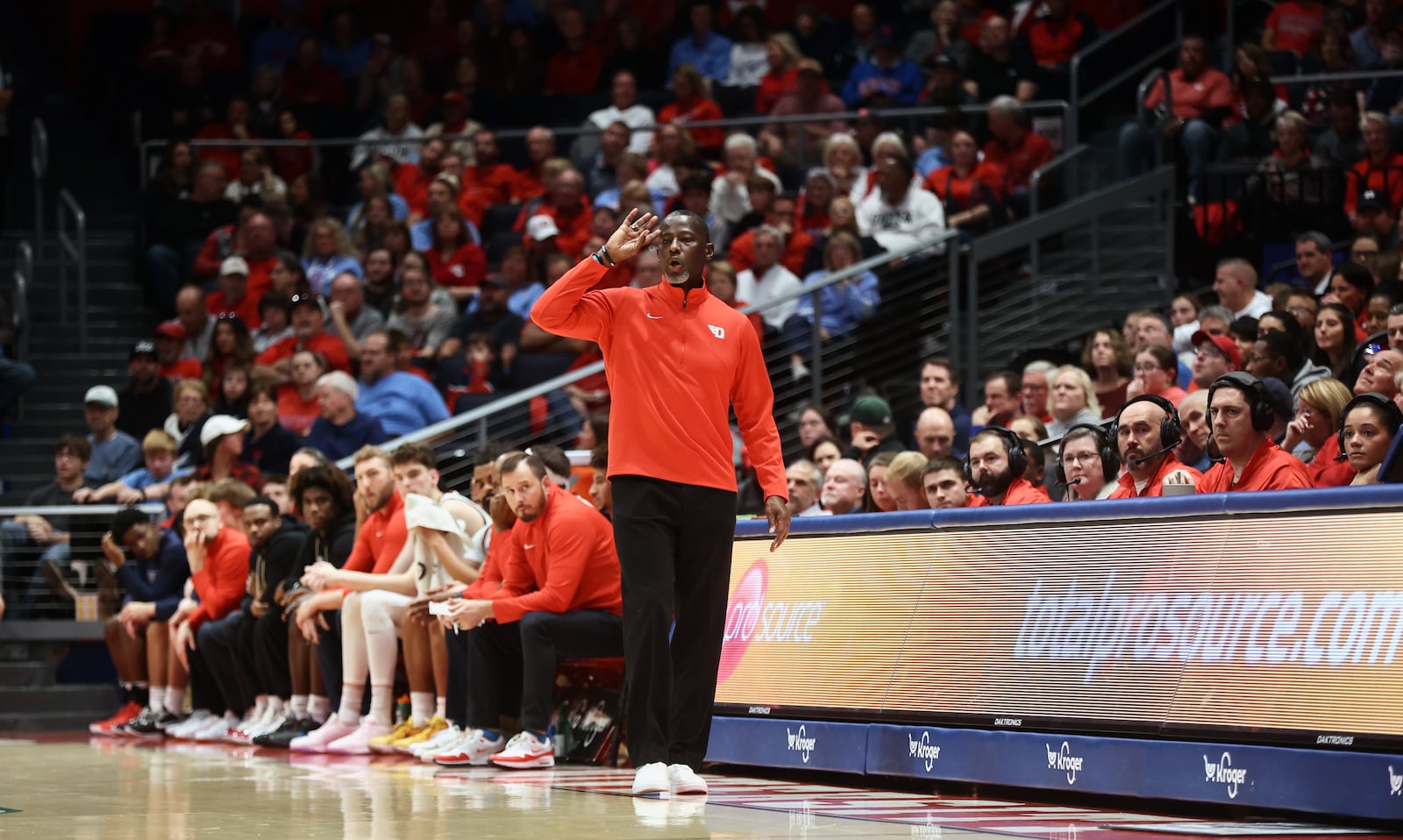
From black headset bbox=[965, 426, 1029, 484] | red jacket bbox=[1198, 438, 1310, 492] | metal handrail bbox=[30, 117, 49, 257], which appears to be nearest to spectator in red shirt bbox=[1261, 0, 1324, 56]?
black headset bbox=[965, 426, 1029, 484]

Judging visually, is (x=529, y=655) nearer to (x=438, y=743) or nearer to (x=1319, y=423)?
(x=438, y=743)

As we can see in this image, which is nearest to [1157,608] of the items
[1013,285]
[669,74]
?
[1013,285]

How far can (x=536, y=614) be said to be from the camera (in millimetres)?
8547

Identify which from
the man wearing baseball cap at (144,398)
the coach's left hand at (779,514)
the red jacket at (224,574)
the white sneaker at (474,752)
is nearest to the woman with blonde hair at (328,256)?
the man wearing baseball cap at (144,398)

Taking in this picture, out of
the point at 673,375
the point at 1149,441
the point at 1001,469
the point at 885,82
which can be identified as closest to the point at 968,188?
the point at 885,82

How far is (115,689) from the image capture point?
43.2 ft

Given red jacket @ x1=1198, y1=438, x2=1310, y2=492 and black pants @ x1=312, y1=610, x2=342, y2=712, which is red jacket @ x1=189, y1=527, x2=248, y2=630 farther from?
red jacket @ x1=1198, y1=438, x2=1310, y2=492

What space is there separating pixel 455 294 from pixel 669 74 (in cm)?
409

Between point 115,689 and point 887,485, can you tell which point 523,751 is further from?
point 115,689

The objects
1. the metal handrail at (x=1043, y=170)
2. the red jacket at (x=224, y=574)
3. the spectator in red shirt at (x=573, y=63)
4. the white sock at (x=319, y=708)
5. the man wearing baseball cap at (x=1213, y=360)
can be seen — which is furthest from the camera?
the spectator in red shirt at (x=573, y=63)

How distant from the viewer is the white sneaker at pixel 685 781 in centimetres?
683

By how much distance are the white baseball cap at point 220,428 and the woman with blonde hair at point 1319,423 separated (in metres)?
7.35

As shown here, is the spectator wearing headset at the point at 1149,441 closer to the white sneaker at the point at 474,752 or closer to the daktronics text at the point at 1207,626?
the daktronics text at the point at 1207,626

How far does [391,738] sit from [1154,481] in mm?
4121
